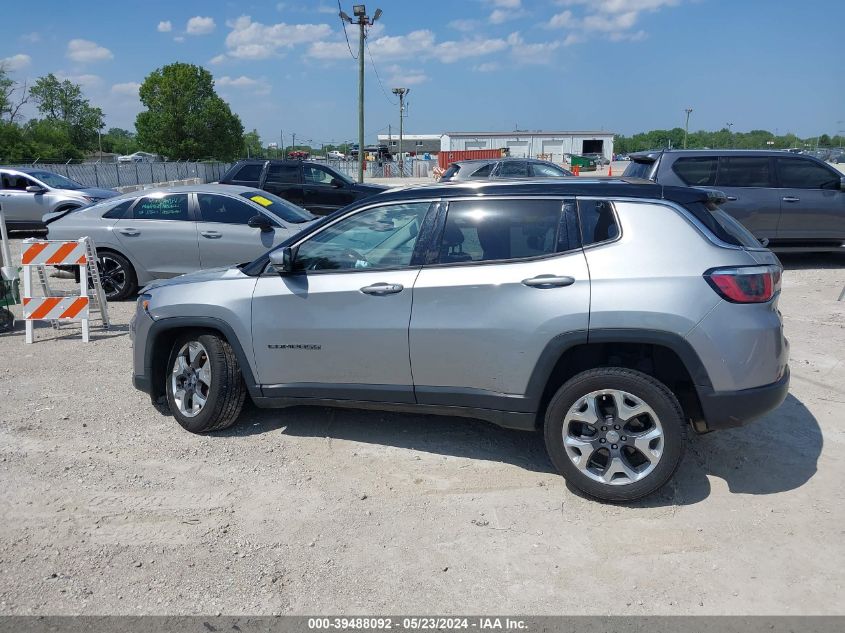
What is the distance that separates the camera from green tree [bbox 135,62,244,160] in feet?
222

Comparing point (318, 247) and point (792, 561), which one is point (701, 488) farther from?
point (318, 247)

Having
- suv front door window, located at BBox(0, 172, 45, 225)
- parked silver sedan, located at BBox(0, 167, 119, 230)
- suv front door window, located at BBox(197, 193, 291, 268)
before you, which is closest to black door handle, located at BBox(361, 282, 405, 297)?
suv front door window, located at BBox(197, 193, 291, 268)

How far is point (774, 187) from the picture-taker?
1046 centimetres

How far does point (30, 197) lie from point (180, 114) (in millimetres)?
56350

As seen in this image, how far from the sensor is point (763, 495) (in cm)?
397

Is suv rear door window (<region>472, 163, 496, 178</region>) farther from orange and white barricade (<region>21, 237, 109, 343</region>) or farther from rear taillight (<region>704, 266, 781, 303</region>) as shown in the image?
rear taillight (<region>704, 266, 781, 303</region>)

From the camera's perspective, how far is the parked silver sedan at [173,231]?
9.02 m

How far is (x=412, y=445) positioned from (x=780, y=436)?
2.57 m

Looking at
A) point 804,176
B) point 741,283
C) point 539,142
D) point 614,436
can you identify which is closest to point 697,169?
point 804,176

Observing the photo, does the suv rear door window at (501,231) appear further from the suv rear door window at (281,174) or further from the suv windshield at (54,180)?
the suv windshield at (54,180)

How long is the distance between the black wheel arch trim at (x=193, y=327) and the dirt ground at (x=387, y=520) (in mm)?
381

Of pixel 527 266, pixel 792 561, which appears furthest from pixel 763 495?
pixel 527 266

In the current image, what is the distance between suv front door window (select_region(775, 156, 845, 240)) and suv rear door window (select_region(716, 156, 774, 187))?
0.67 feet

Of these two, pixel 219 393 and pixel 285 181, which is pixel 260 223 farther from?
pixel 285 181
